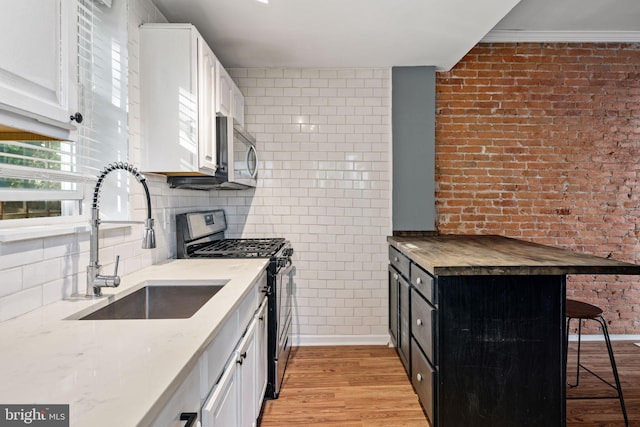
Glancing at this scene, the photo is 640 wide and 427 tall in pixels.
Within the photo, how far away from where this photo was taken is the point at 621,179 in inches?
Answer: 141

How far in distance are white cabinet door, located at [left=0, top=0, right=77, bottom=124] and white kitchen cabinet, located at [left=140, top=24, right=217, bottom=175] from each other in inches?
43.4

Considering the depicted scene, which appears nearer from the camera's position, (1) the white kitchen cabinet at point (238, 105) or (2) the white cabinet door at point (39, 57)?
(2) the white cabinet door at point (39, 57)

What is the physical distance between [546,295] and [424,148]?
6.04 ft

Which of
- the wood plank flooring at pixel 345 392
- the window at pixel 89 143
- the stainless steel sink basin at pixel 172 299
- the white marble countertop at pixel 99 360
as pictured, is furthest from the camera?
the wood plank flooring at pixel 345 392

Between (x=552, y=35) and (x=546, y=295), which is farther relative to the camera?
(x=552, y=35)

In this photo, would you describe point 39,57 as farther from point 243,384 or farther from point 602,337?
point 602,337

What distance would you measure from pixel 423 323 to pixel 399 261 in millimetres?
798

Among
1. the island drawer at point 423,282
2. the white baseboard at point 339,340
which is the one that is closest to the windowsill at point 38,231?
the island drawer at point 423,282

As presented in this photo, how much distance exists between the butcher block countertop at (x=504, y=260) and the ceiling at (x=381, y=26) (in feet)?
4.98

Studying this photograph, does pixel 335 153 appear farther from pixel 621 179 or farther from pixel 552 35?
pixel 621 179

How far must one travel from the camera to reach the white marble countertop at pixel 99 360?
2.34 feet

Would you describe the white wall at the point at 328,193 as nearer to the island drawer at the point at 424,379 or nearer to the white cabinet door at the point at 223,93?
the white cabinet door at the point at 223,93

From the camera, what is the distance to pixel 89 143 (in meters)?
1.87

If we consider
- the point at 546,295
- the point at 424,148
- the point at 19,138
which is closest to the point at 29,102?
the point at 19,138
